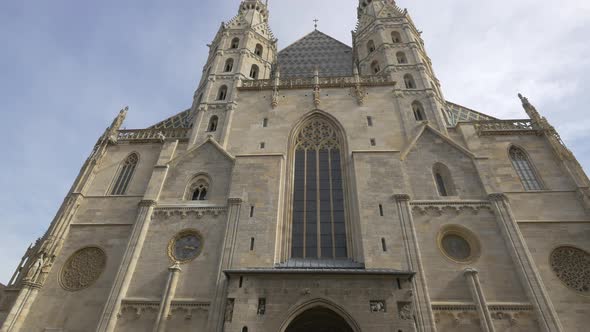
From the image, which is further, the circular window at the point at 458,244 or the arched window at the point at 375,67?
the arched window at the point at 375,67

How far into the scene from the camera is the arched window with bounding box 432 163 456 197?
18.2 meters

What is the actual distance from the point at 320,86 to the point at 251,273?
1420 cm

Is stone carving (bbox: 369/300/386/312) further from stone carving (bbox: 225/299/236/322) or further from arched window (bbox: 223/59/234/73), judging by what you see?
arched window (bbox: 223/59/234/73)

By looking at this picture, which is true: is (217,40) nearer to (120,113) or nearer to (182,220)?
(120,113)

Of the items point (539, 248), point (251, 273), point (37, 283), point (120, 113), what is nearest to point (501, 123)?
point (539, 248)

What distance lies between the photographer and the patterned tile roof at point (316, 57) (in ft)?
94.8

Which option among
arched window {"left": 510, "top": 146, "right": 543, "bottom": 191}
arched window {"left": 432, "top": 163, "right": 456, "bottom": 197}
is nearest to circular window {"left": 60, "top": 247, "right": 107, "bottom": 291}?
arched window {"left": 432, "top": 163, "right": 456, "bottom": 197}

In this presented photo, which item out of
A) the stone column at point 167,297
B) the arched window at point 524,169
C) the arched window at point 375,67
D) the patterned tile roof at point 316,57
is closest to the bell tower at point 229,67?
the patterned tile roof at point 316,57

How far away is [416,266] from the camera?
15.0 m

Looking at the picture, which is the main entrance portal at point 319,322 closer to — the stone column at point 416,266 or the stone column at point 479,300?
the stone column at point 416,266

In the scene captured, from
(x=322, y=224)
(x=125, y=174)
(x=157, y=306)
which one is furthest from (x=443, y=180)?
(x=125, y=174)

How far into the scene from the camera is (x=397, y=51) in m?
26.3

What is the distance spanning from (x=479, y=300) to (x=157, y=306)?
13518 millimetres

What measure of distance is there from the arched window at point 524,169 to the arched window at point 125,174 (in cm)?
2231
